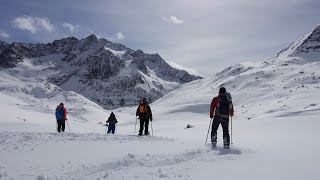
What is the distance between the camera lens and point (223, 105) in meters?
15.7

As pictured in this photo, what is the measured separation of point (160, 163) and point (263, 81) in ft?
414

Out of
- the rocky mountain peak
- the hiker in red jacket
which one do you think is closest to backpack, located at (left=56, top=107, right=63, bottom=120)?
the hiker in red jacket

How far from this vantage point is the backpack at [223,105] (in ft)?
51.3

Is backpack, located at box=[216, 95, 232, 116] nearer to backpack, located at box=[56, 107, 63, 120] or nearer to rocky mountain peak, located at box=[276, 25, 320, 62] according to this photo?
backpack, located at box=[56, 107, 63, 120]

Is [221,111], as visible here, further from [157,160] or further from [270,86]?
[270,86]

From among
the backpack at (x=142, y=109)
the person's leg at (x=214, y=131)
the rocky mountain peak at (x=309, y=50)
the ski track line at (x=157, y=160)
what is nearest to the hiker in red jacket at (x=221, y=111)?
the person's leg at (x=214, y=131)

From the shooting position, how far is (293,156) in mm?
12523

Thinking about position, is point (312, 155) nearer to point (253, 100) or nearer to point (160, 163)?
point (160, 163)

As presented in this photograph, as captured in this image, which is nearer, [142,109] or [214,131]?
[214,131]

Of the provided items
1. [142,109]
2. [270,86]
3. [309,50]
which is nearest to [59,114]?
[142,109]

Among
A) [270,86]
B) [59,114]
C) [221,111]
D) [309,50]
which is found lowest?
[221,111]

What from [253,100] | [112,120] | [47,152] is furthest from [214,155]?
[253,100]

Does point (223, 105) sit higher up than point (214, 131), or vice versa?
point (223, 105)

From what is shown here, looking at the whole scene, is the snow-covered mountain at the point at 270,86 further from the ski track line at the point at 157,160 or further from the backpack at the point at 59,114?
the ski track line at the point at 157,160
